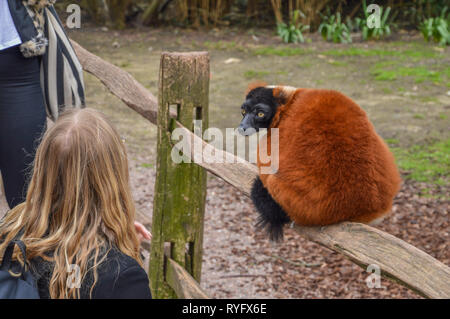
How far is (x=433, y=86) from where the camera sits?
22.7 feet

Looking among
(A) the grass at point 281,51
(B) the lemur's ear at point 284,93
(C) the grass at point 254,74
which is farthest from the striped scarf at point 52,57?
(A) the grass at point 281,51

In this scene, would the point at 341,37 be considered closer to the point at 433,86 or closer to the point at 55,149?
the point at 433,86

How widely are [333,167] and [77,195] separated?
2.54ft

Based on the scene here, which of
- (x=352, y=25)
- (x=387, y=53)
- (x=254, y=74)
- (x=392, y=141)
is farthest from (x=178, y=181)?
(x=352, y=25)

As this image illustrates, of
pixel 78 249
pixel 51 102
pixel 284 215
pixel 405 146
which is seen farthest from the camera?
pixel 405 146

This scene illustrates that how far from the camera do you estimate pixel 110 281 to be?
120 cm

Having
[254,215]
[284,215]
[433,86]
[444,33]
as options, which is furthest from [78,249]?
[444,33]

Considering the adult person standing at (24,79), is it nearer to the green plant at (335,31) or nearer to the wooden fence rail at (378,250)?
the wooden fence rail at (378,250)

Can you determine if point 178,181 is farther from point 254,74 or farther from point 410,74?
point 410,74

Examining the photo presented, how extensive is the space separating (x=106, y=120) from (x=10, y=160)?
1091 millimetres

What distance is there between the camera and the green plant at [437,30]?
8.53 m

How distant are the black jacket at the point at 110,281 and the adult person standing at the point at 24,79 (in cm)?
97

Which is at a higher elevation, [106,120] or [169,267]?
[106,120]

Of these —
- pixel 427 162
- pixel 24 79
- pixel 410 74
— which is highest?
pixel 24 79
